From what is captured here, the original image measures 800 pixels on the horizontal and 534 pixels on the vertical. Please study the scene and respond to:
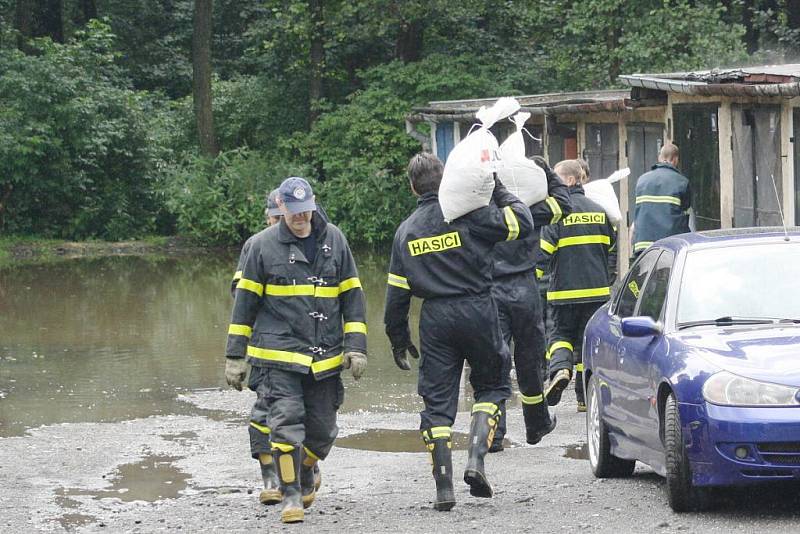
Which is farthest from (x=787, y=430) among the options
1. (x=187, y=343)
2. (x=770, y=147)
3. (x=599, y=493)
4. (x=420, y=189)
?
(x=187, y=343)

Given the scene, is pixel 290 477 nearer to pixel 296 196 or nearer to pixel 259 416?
pixel 259 416

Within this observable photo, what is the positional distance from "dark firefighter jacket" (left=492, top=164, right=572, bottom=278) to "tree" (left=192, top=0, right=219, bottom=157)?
2797 centimetres

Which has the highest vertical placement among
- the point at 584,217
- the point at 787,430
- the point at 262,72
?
the point at 262,72

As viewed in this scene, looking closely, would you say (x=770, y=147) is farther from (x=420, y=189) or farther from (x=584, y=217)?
(x=420, y=189)

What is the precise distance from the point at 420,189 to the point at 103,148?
85.2 feet

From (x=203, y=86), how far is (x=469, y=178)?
98.3ft

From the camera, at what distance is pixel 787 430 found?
21.8 ft

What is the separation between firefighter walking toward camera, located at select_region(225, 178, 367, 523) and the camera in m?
8.02

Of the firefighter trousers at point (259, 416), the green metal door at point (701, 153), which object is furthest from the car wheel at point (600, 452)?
the green metal door at point (701, 153)

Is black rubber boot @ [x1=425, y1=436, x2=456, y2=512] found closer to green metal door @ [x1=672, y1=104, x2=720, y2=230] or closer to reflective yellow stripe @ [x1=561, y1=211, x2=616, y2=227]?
reflective yellow stripe @ [x1=561, y1=211, x2=616, y2=227]

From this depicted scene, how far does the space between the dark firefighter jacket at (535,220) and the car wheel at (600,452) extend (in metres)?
0.99

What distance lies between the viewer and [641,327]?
7543 millimetres

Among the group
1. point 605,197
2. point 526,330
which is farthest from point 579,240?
point 526,330

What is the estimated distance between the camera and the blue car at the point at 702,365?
673 centimetres
